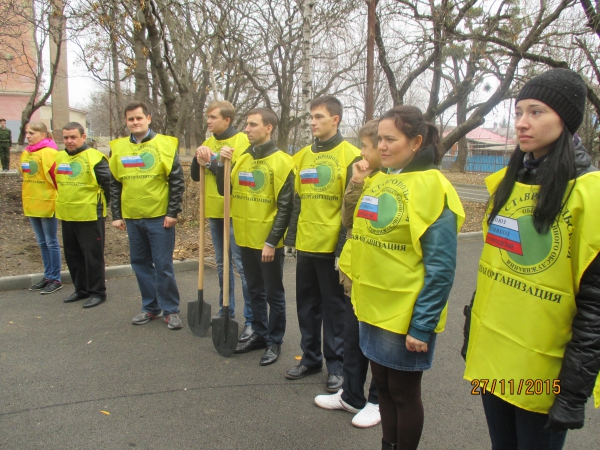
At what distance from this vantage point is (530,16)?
10734 mm

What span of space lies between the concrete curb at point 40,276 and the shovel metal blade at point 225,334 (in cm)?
290

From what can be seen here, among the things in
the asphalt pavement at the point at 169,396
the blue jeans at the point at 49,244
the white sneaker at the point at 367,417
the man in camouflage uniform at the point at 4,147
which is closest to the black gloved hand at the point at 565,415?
the asphalt pavement at the point at 169,396

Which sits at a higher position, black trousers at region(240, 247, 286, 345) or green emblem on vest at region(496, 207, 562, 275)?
green emblem on vest at region(496, 207, 562, 275)

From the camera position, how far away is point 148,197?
Result: 14.4ft

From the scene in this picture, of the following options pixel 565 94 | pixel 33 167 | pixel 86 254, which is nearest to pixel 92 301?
pixel 86 254

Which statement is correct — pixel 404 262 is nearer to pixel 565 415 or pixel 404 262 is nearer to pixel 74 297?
pixel 565 415

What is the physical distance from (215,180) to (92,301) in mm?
2053

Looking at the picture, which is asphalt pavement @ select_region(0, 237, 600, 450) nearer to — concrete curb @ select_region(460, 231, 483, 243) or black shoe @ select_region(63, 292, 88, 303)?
black shoe @ select_region(63, 292, 88, 303)

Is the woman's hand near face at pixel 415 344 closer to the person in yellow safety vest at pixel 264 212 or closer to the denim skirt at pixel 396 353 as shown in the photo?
the denim skirt at pixel 396 353

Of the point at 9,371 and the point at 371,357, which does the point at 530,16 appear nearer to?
the point at 371,357

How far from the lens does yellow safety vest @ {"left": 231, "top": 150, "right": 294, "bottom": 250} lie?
12.3 ft

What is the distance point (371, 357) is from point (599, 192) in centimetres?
124

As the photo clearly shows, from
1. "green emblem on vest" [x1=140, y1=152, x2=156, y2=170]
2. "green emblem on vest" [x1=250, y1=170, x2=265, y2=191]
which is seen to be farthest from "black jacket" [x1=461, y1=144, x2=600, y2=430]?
"green emblem on vest" [x1=140, y1=152, x2=156, y2=170]
